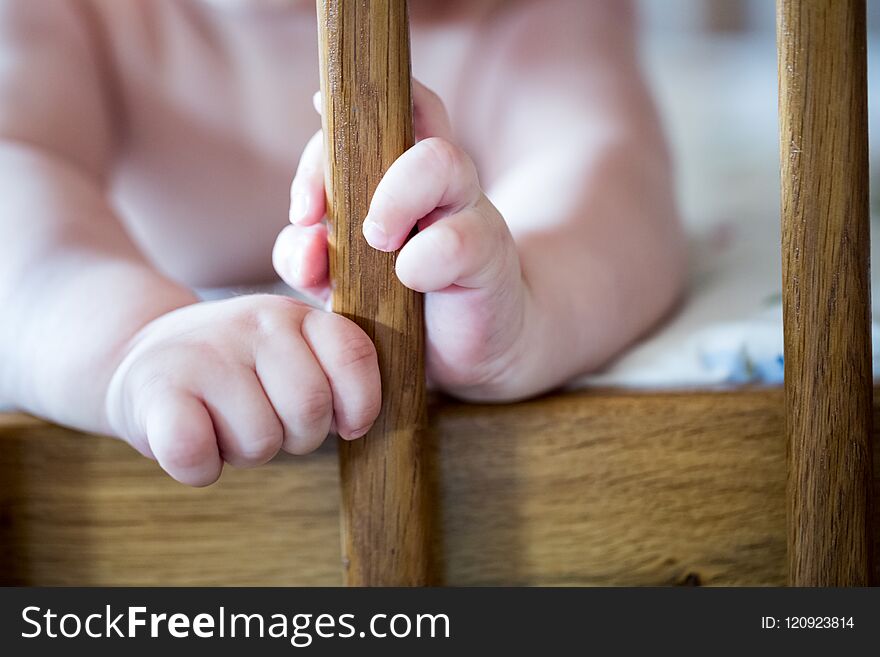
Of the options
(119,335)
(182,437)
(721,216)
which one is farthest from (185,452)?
(721,216)

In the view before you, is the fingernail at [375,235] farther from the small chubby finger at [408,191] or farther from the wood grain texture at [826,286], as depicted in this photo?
the wood grain texture at [826,286]

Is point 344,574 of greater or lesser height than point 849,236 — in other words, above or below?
below

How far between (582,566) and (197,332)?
0.24 m

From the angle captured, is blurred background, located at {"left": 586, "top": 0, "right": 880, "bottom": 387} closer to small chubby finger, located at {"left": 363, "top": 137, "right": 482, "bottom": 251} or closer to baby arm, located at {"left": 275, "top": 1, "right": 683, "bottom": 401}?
baby arm, located at {"left": 275, "top": 1, "right": 683, "bottom": 401}

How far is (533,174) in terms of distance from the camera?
1.97 ft

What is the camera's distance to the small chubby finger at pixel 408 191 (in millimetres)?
402

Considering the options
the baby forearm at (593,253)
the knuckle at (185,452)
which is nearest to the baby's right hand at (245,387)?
the knuckle at (185,452)

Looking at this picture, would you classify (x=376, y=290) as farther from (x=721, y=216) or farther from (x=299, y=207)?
(x=721, y=216)

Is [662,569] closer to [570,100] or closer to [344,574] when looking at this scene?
[344,574]

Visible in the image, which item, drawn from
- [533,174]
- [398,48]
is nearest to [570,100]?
[533,174]

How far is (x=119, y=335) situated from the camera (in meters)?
0.46

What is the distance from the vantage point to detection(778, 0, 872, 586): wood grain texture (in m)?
0.42

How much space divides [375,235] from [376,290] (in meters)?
0.03

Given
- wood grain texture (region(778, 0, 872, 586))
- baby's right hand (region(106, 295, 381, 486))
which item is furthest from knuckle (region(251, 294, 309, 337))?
wood grain texture (region(778, 0, 872, 586))
